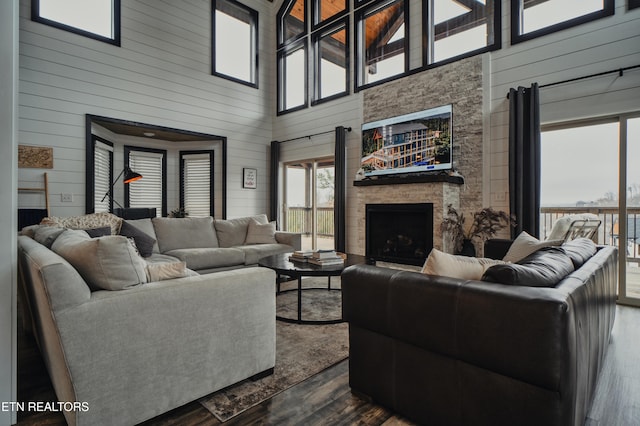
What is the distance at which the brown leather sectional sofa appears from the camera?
1.11 meters

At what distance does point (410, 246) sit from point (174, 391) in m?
3.89

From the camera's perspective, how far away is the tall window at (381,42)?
5.17m

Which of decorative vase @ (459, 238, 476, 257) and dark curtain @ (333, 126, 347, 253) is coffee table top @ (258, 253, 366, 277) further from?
dark curtain @ (333, 126, 347, 253)

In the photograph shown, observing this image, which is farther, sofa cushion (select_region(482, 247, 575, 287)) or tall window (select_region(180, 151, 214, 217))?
tall window (select_region(180, 151, 214, 217))

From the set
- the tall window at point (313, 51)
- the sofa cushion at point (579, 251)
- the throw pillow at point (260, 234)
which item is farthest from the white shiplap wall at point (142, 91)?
the sofa cushion at point (579, 251)

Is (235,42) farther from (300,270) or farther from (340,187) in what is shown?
(300,270)

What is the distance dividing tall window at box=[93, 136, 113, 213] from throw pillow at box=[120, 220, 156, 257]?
2098 mm

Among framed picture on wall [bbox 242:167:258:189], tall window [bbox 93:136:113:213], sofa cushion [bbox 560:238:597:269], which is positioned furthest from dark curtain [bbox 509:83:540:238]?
tall window [bbox 93:136:113:213]

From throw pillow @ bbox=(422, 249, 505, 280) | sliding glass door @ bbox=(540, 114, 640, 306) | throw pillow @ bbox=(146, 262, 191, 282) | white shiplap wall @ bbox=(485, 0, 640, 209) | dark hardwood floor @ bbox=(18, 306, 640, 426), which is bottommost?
dark hardwood floor @ bbox=(18, 306, 640, 426)

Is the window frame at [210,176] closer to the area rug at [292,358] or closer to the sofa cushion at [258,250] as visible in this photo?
the sofa cushion at [258,250]

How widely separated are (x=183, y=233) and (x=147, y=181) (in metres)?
→ 2.67

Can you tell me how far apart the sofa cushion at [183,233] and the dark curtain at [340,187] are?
209 cm

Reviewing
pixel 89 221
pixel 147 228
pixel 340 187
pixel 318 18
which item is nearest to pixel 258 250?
pixel 147 228

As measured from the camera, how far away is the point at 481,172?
14.1ft
